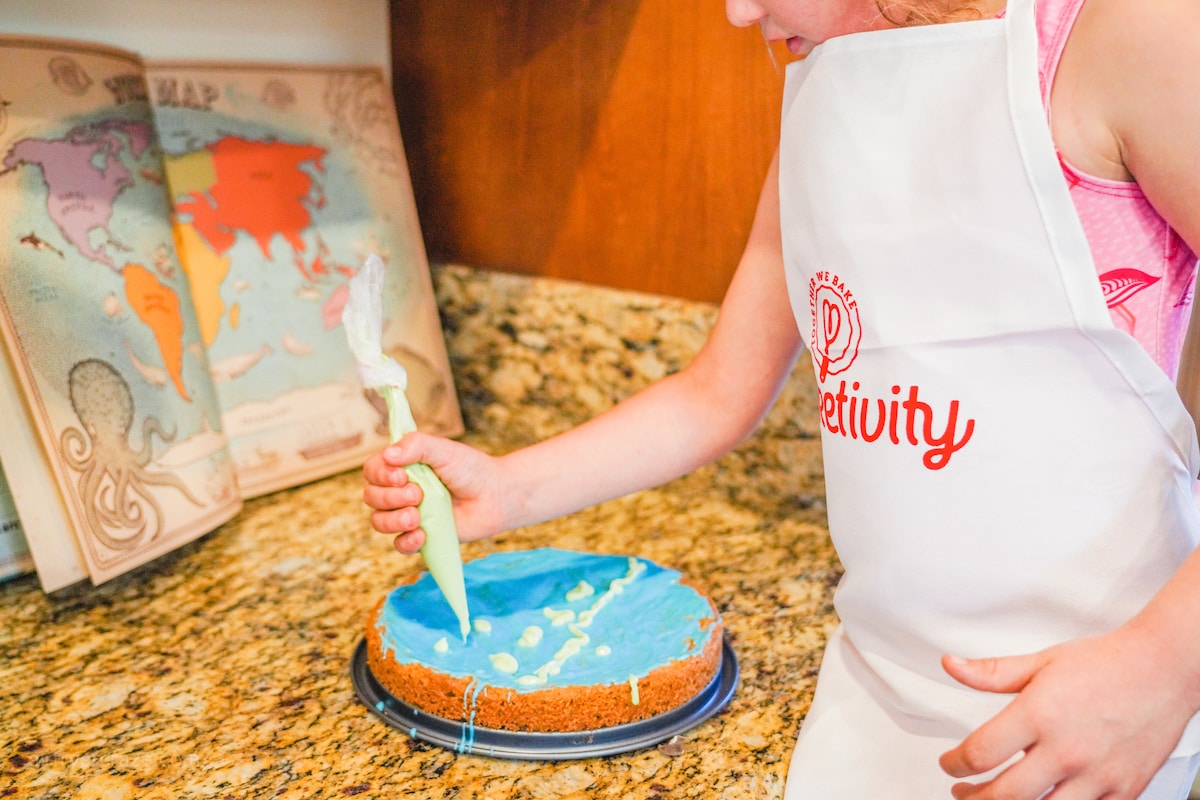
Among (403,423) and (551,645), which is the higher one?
(403,423)

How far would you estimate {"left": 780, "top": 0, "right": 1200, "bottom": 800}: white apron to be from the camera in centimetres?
57

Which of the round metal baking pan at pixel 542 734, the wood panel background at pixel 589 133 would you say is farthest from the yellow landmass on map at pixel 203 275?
the round metal baking pan at pixel 542 734

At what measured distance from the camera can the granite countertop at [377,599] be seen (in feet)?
2.14

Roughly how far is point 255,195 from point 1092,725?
956 mm

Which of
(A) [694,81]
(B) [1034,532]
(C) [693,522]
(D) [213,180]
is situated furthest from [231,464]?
(B) [1034,532]

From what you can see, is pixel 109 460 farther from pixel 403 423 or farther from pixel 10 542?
pixel 403 423

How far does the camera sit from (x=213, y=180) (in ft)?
3.52

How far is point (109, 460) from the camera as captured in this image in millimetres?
881

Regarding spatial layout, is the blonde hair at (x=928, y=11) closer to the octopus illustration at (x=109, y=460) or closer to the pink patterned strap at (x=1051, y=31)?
the pink patterned strap at (x=1051, y=31)

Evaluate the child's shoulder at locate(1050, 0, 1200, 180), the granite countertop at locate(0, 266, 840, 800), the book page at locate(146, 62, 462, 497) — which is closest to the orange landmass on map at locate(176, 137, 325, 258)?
the book page at locate(146, 62, 462, 497)

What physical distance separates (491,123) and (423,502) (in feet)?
2.15

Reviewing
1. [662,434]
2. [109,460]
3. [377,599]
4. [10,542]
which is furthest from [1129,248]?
[10,542]

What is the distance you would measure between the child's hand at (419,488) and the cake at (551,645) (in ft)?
0.19

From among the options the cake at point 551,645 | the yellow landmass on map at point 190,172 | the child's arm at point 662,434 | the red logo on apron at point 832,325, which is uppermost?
the yellow landmass on map at point 190,172
